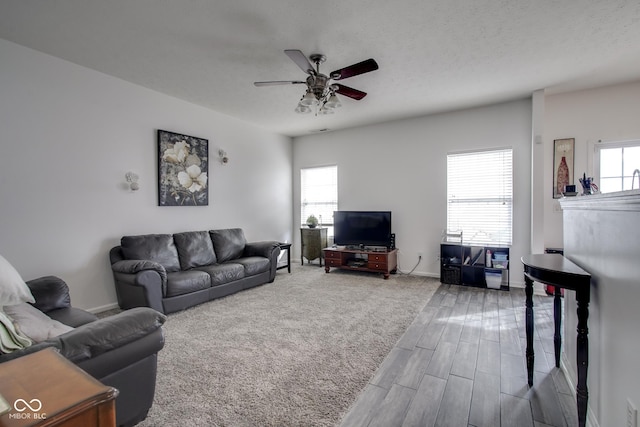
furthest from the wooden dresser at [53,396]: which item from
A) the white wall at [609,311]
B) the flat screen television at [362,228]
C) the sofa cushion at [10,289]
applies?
the flat screen television at [362,228]

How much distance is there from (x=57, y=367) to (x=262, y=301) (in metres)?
3.15

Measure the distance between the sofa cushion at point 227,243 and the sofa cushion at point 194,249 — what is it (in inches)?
4.3

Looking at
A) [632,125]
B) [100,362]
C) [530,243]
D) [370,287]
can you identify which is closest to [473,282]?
[530,243]

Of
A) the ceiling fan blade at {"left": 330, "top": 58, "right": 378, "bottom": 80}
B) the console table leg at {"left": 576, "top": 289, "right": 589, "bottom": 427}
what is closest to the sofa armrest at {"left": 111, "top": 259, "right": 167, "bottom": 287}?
the ceiling fan blade at {"left": 330, "top": 58, "right": 378, "bottom": 80}

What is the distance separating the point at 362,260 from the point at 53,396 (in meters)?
5.09

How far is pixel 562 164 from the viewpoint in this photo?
4.30m

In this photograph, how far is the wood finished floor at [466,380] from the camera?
1.77 m

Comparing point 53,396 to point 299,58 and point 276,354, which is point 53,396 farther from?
point 299,58

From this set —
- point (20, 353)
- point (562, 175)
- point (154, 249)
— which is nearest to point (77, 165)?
point (154, 249)

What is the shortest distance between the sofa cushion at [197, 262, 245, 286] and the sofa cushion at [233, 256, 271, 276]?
3.7 inches

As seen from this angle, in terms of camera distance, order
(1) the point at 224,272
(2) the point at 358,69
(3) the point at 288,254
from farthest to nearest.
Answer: (3) the point at 288,254
(1) the point at 224,272
(2) the point at 358,69

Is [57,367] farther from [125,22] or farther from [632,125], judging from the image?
[632,125]

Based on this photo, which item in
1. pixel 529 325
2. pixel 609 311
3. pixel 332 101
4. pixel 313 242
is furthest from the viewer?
pixel 313 242

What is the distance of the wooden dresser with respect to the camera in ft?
2.15
